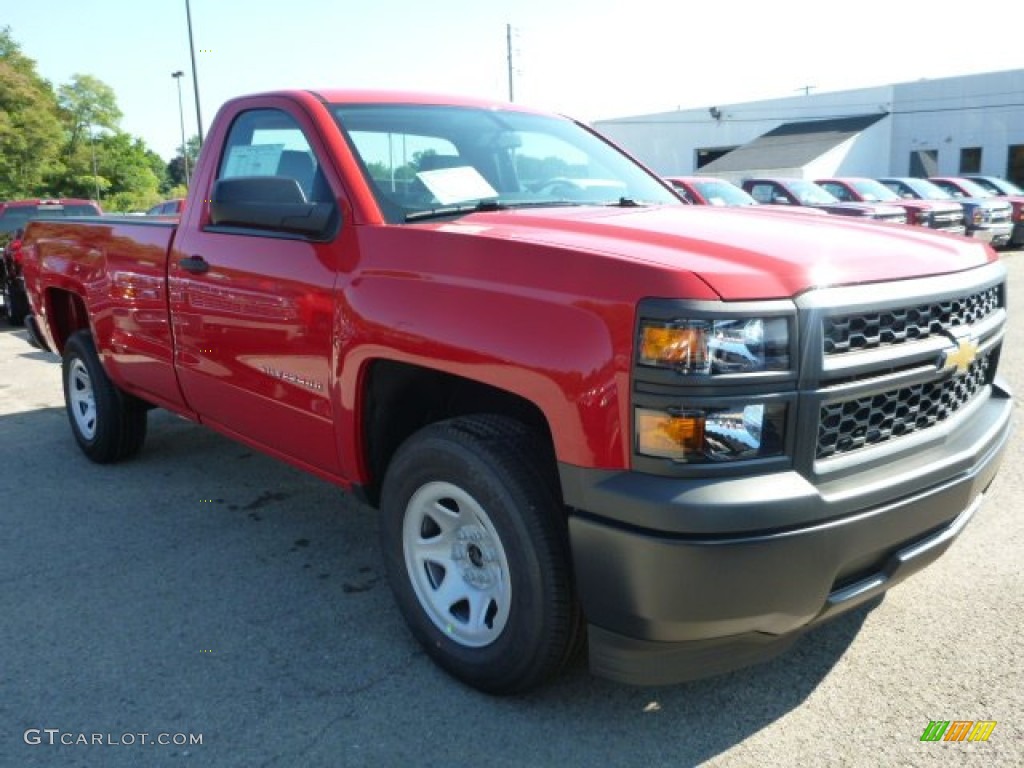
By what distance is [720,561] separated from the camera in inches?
83.0

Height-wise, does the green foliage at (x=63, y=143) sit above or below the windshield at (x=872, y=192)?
above

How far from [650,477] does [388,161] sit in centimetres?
179

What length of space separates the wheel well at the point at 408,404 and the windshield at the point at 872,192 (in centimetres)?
1725

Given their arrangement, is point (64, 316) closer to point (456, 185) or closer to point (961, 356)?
point (456, 185)

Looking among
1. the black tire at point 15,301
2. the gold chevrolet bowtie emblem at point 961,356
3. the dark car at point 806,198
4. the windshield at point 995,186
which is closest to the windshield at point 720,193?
the dark car at point 806,198

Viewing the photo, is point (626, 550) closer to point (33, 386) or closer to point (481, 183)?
point (481, 183)

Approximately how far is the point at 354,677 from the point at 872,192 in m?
18.6

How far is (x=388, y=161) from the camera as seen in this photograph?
3320mm

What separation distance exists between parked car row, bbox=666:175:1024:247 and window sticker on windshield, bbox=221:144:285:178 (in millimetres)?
9208

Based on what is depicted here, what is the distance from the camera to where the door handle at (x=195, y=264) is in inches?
147

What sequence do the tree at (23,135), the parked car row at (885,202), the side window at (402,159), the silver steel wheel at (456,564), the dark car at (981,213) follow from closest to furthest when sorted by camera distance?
the silver steel wheel at (456,564) → the side window at (402,159) → the parked car row at (885,202) → the dark car at (981,213) → the tree at (23,135)

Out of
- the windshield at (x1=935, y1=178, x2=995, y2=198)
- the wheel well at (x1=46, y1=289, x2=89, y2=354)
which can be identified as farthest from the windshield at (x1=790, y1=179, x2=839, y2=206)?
the wheel well at (x1=46, y1=289, x2=89, y2=354)

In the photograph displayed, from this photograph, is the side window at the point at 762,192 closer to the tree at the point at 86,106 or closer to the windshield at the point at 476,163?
the windshield at the point at 476,163

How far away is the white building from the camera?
36.8 meters
